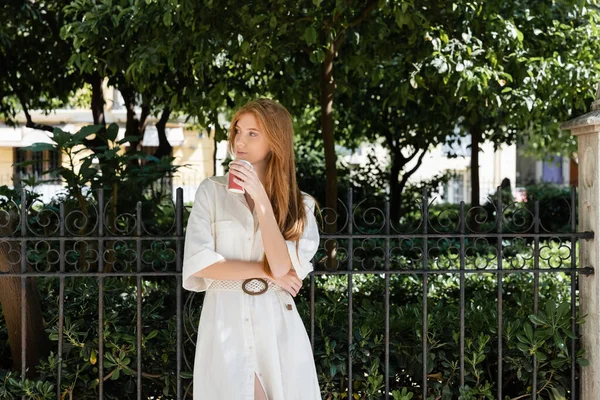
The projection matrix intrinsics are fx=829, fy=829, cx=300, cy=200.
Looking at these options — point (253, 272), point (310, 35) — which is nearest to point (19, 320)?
point (253, 272)

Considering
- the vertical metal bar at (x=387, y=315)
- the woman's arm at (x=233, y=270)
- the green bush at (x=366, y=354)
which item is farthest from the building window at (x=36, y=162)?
the woman's arm at (x=233, y=270)

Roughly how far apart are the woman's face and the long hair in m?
0.02

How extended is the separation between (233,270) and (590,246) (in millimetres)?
2190

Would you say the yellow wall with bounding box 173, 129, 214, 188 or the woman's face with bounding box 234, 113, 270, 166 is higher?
the yellow wall with bounding box 173, 129, 214, 188

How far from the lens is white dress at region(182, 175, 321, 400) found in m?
3.17

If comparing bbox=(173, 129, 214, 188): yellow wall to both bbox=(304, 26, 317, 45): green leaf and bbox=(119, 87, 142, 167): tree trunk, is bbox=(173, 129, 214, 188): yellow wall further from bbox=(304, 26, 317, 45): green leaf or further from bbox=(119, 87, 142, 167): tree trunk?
bbox=(304, 26, 317, 45): green leaf

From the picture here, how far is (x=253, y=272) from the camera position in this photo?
3.18 metres

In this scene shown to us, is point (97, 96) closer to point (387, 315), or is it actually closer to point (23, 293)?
point (23, 293)

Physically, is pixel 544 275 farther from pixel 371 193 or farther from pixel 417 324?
pixel 371 193

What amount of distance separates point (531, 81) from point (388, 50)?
1242mm

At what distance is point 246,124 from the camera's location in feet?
10.4

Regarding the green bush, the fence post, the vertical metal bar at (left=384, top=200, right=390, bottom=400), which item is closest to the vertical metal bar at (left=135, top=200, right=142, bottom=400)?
the green bush

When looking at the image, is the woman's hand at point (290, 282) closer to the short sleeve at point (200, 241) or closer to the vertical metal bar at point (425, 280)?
the short sleeve at point (200, 241)

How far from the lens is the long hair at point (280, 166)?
3168 mm
